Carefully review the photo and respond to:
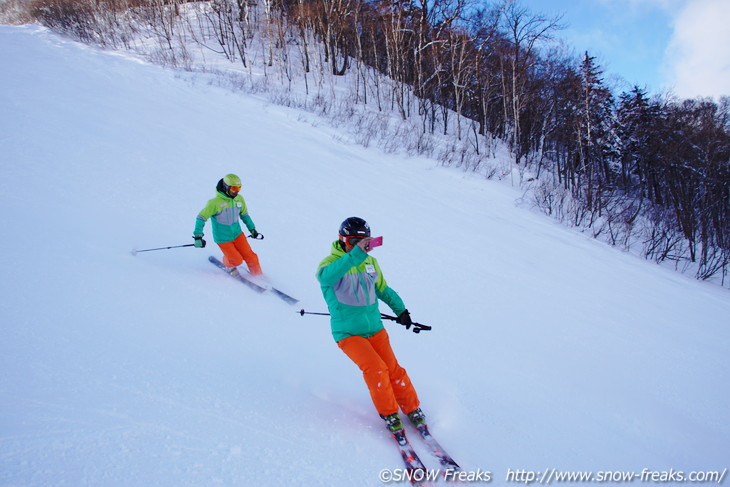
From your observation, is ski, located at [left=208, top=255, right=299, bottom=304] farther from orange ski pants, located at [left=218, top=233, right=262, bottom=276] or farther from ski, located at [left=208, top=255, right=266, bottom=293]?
orange ski pants, located at [left=218, top=233, right=262, bottom=276]

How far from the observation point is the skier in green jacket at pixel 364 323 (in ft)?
8.25

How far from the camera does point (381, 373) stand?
2543 millimetres

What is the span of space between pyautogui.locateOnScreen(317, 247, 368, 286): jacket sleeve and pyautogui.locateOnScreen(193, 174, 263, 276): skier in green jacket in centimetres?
255

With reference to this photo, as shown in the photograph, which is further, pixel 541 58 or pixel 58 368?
pixel 541 58

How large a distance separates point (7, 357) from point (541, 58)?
1300 inches

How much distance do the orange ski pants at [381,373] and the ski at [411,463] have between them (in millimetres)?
172

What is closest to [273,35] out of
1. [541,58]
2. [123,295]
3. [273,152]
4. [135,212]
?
[541,58]

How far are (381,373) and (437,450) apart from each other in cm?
61

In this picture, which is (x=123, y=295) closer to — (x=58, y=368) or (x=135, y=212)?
(x=58, y=368)

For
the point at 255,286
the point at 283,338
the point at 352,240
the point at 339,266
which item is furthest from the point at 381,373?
the point at 255,286

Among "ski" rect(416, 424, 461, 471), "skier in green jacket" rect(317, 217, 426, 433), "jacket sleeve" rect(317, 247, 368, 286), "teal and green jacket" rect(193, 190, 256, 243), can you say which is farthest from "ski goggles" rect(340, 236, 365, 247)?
"teal and green jacket" rect(193, 190, 256, 243)

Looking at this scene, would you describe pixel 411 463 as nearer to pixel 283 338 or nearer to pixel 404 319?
pixel 404 319

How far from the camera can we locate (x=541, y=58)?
2762cm

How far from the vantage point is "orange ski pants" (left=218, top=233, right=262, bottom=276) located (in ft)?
16.0
